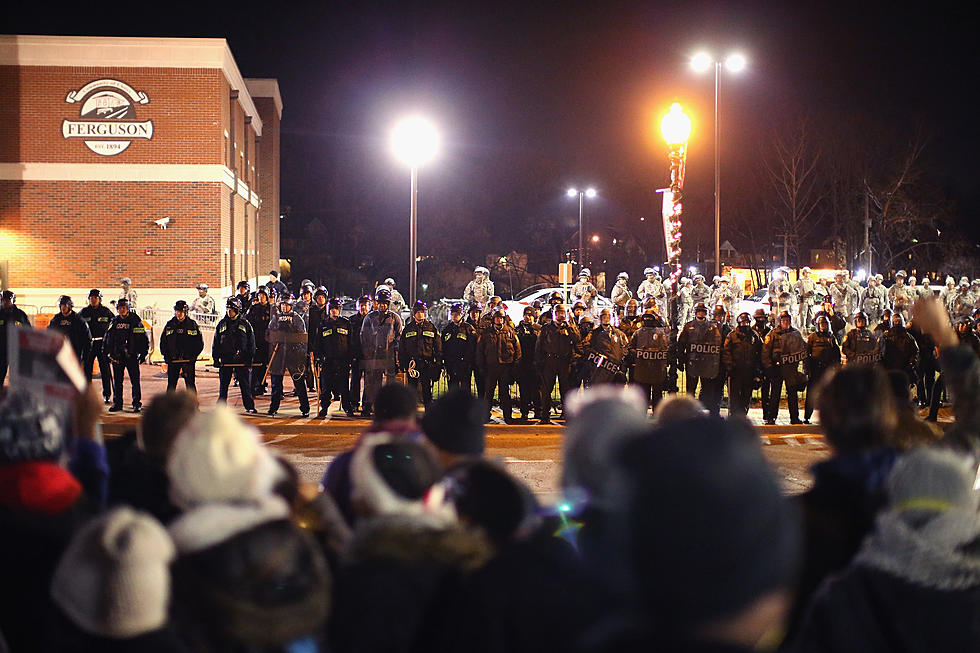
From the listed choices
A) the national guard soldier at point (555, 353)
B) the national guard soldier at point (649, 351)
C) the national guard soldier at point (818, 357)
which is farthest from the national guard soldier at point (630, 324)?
the national guard soldier at point (818, 357)

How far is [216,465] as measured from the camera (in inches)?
115

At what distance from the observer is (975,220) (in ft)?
237

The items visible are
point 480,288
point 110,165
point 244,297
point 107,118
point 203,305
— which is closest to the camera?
point 244,297

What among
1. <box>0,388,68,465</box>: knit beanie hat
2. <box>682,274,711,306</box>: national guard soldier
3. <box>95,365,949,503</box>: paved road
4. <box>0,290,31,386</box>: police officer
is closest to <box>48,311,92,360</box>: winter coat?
<box>0,290,31,386</box>: police officer

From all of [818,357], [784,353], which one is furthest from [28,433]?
[818,357]

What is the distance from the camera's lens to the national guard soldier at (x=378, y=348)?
15852mm

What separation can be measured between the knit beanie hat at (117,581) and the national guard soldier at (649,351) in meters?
13.3

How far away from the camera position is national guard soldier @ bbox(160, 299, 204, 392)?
51.6ft

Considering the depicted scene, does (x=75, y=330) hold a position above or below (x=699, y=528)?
above

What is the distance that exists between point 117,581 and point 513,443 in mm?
11633

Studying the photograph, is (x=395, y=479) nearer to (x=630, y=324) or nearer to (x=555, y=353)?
(x=555, y=353)

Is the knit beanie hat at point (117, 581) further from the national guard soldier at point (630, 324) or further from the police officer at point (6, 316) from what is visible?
the police officer at point (6, 316)

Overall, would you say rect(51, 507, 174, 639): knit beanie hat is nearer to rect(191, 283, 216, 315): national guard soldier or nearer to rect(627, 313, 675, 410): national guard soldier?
rect(627, 313, 675, 410): national guard soldier

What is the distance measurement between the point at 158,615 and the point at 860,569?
82.0 inches
